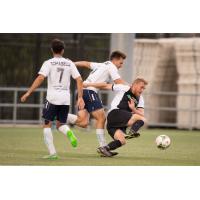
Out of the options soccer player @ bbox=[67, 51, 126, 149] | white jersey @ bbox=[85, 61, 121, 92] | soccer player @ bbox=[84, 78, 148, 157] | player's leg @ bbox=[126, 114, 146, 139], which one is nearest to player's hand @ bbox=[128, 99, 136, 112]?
soccer player @ bbox=[84, 78, 148, 157]

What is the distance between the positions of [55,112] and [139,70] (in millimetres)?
9193

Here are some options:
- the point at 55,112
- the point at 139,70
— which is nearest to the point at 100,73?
the point at 55,112

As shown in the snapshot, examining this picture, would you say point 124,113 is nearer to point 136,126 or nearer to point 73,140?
point 136,126

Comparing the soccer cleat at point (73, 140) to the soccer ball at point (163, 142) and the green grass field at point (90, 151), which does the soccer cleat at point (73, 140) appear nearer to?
the green grass field at point (90, 151)

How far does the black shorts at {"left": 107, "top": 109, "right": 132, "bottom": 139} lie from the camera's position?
12.5 meters

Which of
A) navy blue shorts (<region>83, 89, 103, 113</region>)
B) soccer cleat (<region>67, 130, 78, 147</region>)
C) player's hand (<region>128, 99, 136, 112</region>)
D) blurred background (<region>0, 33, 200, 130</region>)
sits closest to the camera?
soccer cleat (<region>67, 130, 78, 147</region>)

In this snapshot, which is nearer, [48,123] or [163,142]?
[48,123]

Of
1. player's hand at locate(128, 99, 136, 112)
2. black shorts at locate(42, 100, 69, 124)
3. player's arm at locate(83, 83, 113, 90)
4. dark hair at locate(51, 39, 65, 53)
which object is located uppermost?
dark hair at locate(51, 39, 65, 53)

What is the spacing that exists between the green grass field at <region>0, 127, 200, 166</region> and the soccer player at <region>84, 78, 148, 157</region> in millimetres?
239

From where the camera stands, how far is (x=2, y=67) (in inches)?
794

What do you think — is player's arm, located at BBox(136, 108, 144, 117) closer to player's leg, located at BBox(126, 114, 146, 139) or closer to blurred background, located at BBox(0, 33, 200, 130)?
player's leg, located at BBox(126, 114, 146, 139)

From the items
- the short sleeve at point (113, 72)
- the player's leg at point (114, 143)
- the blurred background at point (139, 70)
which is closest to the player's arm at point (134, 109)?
the player's leg at point (114, 143)

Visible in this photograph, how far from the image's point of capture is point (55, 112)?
12.1 meters

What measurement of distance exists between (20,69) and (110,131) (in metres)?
8.08
